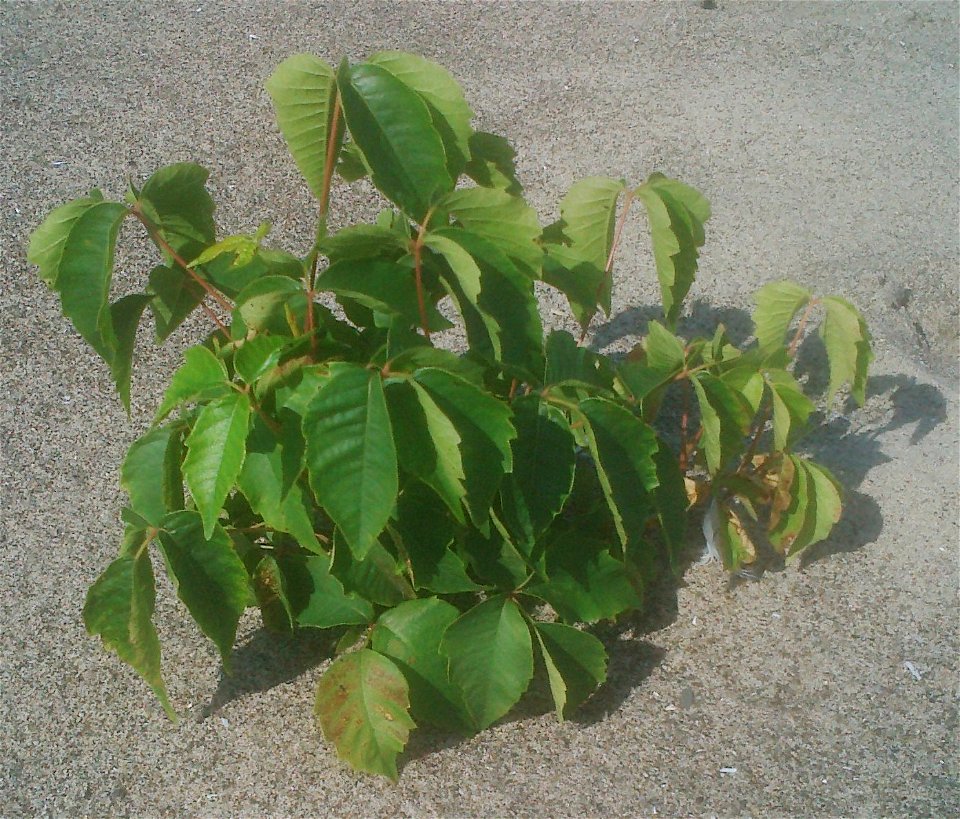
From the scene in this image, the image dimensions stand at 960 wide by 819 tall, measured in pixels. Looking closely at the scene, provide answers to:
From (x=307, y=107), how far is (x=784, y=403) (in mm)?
735

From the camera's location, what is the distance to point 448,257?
3.54 feet

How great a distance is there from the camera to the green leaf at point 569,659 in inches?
52.8

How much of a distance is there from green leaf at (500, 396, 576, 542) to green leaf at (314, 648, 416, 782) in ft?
1.01

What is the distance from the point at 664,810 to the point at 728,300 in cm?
118

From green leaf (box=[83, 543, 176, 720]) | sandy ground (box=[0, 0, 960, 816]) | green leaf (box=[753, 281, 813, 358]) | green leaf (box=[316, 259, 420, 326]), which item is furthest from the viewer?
green leaf (box=[753, 281, 813, 358])

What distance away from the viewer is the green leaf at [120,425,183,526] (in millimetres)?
1271

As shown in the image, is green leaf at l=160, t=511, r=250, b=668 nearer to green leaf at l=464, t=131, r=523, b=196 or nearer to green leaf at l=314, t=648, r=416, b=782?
green leaf at l=314, t=648, r=416, b=782

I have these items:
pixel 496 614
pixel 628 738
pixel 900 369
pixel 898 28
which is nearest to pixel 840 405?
pixel 900 369

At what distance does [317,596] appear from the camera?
1427 mm

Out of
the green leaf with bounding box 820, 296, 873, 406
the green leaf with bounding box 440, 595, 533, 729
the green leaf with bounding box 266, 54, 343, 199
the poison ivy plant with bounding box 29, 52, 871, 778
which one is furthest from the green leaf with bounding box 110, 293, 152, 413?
the green leaf with bounding box 820, 296, 873, 406

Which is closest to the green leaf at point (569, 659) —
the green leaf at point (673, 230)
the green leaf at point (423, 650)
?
the green leaf at point (423, 650)

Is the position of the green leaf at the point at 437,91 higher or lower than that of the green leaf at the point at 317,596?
higher

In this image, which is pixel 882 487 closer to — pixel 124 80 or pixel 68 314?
pixel 68 314

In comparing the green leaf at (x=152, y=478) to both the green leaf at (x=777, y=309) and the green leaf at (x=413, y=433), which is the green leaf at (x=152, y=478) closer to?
the green leaf at (x=413, y=433)
